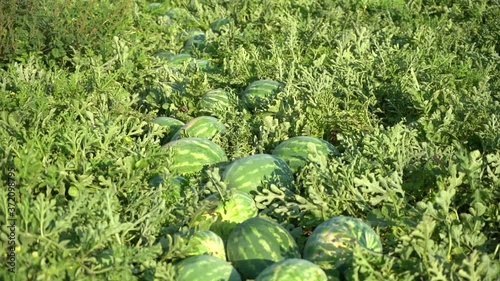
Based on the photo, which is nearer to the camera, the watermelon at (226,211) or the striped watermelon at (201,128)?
the watermelon at (226,211)

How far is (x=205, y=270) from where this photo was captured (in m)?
3.68

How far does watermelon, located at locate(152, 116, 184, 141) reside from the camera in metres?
5.95

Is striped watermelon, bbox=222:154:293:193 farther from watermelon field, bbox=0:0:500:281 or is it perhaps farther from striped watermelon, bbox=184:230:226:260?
striped watermelon, bbox=184:230:226:260

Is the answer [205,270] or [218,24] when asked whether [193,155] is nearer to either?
[205,270]

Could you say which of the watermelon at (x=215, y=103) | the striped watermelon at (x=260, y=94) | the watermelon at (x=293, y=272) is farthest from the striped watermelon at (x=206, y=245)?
the striped watermelon at (x=260, y=94)

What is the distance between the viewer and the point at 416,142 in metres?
4.96

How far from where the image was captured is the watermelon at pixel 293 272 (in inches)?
138

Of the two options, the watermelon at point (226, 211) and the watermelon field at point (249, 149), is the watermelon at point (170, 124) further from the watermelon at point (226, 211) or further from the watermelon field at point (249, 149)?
the watermelon at point (226, 211)

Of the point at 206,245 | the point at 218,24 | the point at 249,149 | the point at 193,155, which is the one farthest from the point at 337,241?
the point at 218,24

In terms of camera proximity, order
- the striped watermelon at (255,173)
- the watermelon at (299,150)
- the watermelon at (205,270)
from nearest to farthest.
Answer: the watermelon at (205,270) < the striped watermelon at (255,173) < the watermelon at (299,150)

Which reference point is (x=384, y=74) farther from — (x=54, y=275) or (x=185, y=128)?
(x=54, y=275)

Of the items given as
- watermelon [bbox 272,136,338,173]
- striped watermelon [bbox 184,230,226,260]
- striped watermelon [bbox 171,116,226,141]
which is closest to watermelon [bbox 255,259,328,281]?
striped watermelon [bbox 184,230,226,260]

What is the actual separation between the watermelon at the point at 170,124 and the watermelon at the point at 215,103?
249mm

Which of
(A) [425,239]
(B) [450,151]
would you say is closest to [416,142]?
(B) [450,151]
